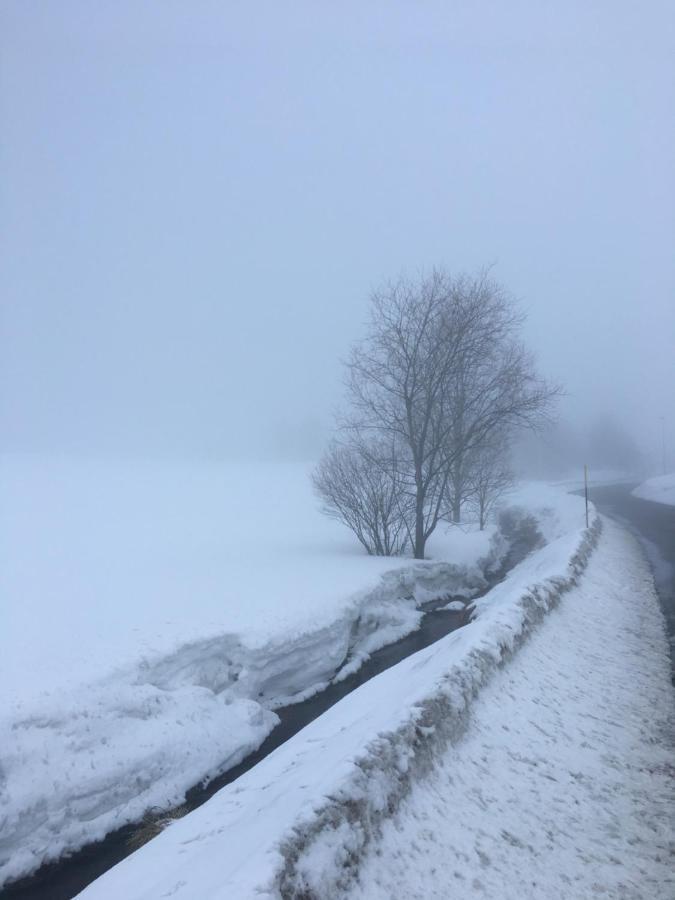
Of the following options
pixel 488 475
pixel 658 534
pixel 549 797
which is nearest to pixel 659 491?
pixel 488 475

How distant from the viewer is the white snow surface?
12.5 feet

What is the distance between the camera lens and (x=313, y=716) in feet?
33.7

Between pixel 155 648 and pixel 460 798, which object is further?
pixel 155 648

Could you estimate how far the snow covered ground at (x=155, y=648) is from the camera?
727 centimetres

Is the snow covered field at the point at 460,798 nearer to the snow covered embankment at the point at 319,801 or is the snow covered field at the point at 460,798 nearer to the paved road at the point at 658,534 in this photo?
the snow covered embankment at the point at 319,801

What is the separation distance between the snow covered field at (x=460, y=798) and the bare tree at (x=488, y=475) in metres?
20.6

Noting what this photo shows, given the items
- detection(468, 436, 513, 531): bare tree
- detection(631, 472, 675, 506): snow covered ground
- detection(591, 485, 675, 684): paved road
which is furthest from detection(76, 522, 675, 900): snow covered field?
detection(631, 472, 675, 506): snow covered ground

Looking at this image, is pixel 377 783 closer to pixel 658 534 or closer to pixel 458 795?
pixel 458 795

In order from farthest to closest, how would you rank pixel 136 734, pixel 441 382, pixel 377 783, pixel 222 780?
pixel 441 382 < pixel 222 780 < pixel 136 734 < pixel 377 783

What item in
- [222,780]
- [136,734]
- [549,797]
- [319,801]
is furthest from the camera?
[222,780]

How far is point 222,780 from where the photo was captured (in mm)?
8289

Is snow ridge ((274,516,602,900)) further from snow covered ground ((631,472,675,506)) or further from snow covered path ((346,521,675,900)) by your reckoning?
snow covered ground ((631,472,675,506))

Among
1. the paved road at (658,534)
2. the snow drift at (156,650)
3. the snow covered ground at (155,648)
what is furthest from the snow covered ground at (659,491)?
the snow drift at (156,650)

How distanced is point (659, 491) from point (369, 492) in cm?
3206
